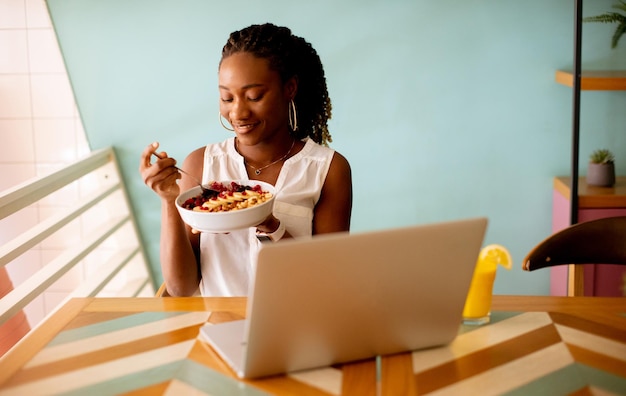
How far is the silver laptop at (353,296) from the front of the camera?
3.39 feet

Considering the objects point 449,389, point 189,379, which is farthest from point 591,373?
point 189,379

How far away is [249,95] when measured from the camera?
1.73 m

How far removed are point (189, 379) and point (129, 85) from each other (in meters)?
2.05

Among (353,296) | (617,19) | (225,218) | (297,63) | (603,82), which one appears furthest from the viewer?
(617,19)

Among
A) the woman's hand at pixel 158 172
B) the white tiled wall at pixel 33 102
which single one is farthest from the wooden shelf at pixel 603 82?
the white tiled wall at pixel 33 102

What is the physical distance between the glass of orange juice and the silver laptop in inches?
4.5

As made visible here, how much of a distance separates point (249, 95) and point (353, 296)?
77 centimetres

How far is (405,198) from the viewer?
2.99 metres

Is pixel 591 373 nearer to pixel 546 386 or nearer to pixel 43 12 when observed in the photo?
pixel 546 386

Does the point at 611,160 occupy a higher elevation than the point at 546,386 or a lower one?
higher

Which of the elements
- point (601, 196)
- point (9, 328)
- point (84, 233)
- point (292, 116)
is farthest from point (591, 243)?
point (84, 233)

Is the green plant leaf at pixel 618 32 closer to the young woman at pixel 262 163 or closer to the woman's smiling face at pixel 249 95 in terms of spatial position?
the young woman at pixel 262 163

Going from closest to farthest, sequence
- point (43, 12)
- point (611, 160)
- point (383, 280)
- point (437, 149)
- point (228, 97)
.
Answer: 1. point (383, 280)
2. point (228, 97)
3. point (611, 160)
4. point (437, 149)
5. point (43, 12)

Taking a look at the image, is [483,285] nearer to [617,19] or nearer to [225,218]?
[225,218]
